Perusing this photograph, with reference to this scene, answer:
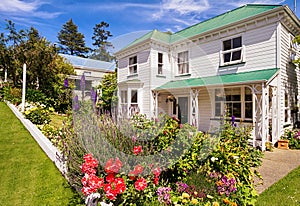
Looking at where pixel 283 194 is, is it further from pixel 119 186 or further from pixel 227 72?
pixel 227 72

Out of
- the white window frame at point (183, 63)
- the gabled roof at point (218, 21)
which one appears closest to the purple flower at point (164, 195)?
the gabled roof at point (218, 21)

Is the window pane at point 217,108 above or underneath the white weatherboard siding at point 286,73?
underneath

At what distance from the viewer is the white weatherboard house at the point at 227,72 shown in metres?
7.56

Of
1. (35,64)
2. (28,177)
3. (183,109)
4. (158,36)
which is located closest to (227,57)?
(183,109)

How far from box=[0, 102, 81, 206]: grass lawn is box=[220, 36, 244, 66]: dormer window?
8.55 m

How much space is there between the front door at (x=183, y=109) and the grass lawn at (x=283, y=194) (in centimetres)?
684

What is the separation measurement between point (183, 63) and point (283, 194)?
8.92 m

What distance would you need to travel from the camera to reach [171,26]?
545 centimetres

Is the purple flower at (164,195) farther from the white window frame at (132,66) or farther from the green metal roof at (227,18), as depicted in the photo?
the white window frame at (132,66)

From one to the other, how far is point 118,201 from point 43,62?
12.6 m

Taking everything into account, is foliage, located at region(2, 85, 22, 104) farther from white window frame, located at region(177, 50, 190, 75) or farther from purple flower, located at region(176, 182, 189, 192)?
purple flower, located at region(176, 182, 189, 192)

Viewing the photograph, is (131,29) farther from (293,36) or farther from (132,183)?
(293,36)

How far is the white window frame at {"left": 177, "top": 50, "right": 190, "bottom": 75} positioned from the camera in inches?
436

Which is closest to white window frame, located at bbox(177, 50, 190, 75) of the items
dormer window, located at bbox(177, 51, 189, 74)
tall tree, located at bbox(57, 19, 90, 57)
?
dormer window, located at bbox(177, 51, 189, 74)
